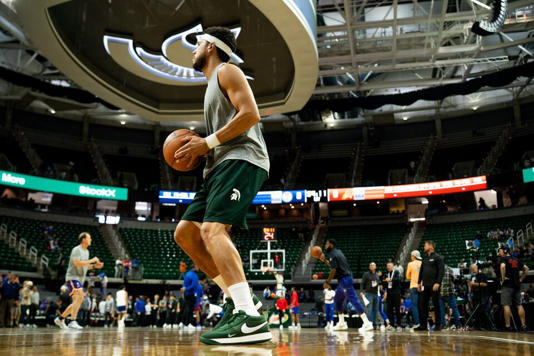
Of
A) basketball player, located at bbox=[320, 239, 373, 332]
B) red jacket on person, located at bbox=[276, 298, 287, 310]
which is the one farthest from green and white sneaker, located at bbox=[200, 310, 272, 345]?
red jacket on person, located at bbox=[276, 298, 287, 310]

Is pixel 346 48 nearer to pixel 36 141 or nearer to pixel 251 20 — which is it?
pixel 251 20

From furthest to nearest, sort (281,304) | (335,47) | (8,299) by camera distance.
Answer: (335,47), (281,304), (8,299)

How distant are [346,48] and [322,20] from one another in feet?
6.53

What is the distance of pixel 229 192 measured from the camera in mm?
2475

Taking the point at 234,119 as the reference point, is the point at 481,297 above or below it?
below

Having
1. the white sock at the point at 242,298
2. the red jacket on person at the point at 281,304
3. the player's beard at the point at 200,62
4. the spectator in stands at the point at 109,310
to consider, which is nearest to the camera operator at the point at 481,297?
the red jacket on person at the point at 281,304

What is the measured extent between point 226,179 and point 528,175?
23.6 m

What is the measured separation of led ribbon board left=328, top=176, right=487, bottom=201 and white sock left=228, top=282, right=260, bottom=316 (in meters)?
24.3

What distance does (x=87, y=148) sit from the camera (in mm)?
29109

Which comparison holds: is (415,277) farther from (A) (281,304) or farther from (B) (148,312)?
(B) (148,312)

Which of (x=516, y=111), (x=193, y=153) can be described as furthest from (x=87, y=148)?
(x=193, y=153)

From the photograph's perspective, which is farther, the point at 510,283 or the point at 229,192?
the point at 510,283

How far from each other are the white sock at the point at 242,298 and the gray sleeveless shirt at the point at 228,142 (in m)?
0.67

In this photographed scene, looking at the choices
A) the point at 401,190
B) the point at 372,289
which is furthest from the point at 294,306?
the point at 401,190
